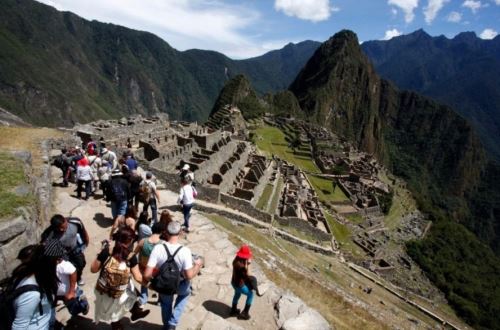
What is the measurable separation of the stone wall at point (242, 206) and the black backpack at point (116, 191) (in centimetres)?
1641

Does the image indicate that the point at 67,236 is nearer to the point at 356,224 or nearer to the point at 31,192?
the point at 31,192

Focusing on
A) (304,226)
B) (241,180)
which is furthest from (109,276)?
(304,226)

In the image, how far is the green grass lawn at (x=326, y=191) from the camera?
6369 centimetres

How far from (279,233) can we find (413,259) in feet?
140

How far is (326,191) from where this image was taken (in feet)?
218

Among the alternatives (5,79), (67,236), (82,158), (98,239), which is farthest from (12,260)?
(5,79)

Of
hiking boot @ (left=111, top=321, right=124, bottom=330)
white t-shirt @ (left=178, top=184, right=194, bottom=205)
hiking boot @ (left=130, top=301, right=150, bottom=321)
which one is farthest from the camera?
white t-shirt @ (left=178, top=184, right=194, bottom=205)

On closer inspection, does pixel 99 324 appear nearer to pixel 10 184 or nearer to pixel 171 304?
pixel 171 304

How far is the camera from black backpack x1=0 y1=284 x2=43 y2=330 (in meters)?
5.38

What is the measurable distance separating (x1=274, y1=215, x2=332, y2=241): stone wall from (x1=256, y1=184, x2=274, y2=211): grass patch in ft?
6.10

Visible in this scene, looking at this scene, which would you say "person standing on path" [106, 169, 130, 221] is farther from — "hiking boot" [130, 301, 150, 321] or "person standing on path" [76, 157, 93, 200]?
"hiking boot" [130, 301, 150, 321]

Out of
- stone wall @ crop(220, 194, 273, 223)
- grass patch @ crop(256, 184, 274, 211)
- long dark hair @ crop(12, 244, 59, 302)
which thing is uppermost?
long dark hair @ crop(12, 244, 59, 302)

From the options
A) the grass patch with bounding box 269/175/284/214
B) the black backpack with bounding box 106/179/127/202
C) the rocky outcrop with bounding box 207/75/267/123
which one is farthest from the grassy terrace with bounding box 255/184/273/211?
the rocky outcrop with bounding box 207/75/267/123

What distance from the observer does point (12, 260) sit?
7.61 metres
